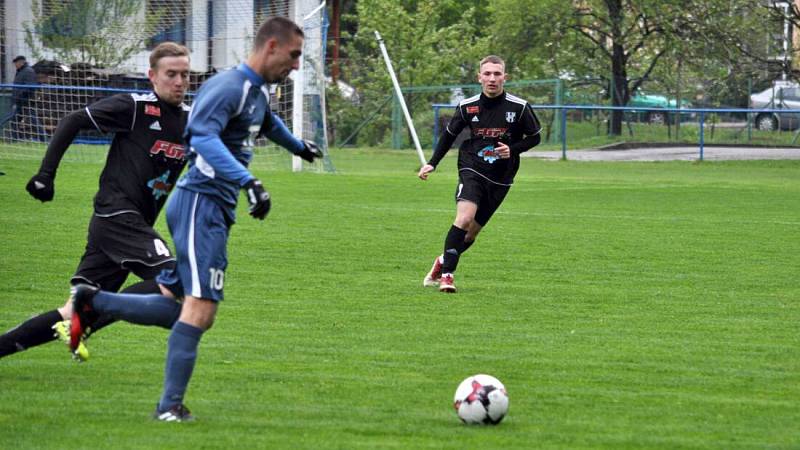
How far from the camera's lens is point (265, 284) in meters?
10.8

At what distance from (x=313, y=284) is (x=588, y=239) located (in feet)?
16.4

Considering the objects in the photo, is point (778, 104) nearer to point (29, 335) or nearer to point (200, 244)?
point (29, 335)

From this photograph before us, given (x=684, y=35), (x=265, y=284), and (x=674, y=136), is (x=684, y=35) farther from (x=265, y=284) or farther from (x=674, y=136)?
(x=265, y=284)

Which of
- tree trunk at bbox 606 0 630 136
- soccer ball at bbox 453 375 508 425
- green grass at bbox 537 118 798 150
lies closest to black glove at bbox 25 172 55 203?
soccer ball at bbox 453 375 508 425

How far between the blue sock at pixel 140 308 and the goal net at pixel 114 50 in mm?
17829

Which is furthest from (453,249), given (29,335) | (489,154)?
(29,335)

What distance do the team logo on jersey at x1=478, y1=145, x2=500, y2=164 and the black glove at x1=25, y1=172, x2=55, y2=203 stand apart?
17.4ft

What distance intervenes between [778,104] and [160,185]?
122ft

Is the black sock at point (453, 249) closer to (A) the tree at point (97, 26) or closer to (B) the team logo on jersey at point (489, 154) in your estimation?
(B) the team logo on jersey at point (489, 154)

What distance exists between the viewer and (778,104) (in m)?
41.6

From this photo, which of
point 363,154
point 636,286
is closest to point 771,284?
point 636,286

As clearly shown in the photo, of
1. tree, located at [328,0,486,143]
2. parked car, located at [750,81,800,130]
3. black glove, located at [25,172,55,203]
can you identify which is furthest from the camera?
tree, located at [328,0,486,143]

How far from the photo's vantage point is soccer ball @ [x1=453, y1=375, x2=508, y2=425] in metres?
5.84

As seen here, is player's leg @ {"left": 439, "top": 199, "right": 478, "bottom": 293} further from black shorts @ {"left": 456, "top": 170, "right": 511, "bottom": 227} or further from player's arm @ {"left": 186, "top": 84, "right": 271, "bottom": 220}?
player's arm @ {"left": 186, "top": 84, "right": 271, "bottom": 220}
